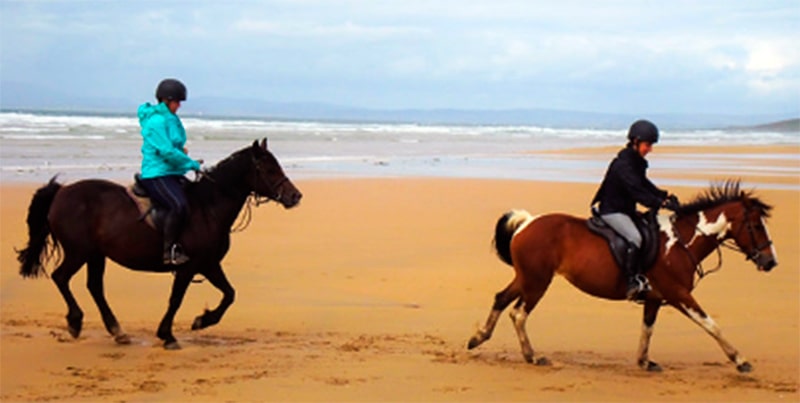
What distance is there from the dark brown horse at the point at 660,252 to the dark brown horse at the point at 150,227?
6.97ft

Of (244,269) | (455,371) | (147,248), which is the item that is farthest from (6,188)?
(455,371)

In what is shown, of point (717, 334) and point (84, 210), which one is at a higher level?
point (84, 210)

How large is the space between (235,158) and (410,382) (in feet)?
8.79

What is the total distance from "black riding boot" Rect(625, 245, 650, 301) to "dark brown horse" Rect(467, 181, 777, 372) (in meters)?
0.07

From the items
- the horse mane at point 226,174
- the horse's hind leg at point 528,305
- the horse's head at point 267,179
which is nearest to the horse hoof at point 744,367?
the horse's hind leg at point 528,305

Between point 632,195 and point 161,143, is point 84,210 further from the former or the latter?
point 632,195

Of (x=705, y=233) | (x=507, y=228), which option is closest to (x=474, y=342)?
(x=507, y=228)

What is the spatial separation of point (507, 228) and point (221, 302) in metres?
2.51

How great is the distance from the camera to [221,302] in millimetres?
8695

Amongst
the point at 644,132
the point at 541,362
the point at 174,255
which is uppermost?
the point at 644,132

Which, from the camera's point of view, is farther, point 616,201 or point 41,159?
point 41,159

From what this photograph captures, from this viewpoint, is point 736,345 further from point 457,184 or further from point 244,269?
point 457,184

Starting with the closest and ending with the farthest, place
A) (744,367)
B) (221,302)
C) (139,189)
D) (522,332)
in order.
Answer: (744,367) → (522,332) → (139,189) → (221,302)

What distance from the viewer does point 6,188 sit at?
19.5 metres
